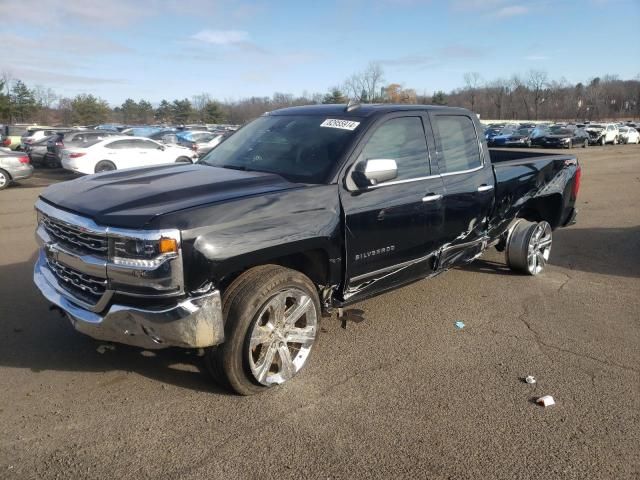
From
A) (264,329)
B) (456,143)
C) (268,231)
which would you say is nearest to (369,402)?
(264,329)

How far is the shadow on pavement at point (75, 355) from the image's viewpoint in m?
3.82

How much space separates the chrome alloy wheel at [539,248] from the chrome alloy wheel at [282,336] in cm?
347

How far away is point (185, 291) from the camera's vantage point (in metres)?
3.07

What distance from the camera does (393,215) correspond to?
13.6ft

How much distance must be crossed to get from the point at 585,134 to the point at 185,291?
42041 millimetres

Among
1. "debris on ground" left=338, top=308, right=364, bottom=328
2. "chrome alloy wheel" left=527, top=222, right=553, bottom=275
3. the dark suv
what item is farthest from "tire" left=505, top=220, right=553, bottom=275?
the dark suv

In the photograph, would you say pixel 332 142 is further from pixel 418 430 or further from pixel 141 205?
pixel 418 430

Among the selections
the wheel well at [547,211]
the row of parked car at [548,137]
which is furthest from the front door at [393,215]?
the row of parked car at [548,137]

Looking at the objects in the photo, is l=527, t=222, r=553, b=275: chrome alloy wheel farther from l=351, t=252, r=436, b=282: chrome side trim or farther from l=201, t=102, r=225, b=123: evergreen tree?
l=201, t=102, r=225, b=123: evergreen tree

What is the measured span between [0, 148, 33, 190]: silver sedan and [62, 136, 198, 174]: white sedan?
1.50 metres

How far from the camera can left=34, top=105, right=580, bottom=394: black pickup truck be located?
10.1 feet

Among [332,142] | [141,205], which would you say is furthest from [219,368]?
[332,142]

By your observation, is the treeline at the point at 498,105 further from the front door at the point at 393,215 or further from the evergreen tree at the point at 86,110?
the front door at the point at 393,215

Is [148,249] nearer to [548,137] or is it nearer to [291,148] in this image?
[291,148]
